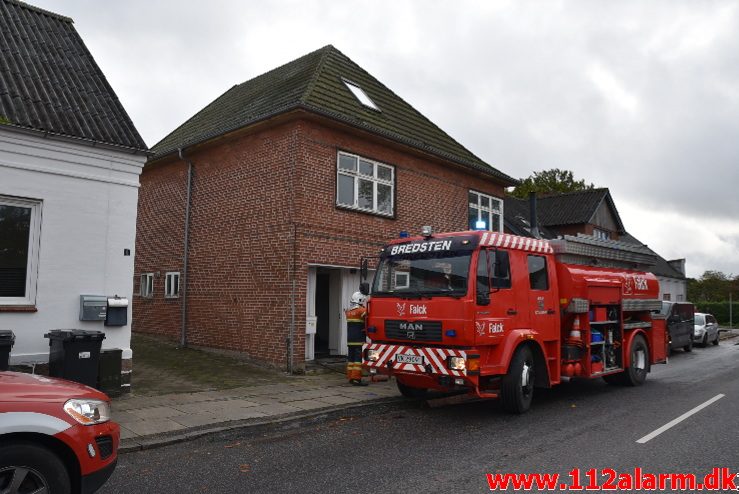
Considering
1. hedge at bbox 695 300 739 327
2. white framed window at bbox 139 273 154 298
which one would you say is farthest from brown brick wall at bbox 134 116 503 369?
hedge at bbox 695 300 739 327

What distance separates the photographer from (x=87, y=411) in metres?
4.01

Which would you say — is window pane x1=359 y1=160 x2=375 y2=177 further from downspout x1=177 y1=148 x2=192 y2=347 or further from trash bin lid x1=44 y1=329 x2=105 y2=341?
trash bin lid x1=44 y1=329 x2=105 y2=341

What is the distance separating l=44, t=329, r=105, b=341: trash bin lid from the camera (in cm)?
747

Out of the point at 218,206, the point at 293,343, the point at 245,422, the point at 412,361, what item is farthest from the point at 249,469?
the point at 218,206

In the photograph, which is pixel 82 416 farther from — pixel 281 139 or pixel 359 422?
pixel 281 139

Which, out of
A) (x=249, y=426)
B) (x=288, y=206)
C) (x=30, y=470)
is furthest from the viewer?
(x=288, y=206)

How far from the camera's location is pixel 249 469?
5.46 meters

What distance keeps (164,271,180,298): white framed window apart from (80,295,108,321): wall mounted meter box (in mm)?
6670

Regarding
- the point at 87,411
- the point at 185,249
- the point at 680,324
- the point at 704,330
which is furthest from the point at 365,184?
the point at 704,330

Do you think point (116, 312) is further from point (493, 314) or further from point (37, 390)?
point (493, 314)

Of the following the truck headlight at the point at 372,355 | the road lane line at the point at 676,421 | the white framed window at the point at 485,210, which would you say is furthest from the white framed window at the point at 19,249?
the white framed window at the point at 485,210

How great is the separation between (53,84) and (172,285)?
23.5ft

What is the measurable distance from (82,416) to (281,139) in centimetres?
936

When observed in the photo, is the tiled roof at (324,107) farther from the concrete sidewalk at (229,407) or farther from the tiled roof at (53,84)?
the concrete sidewalk at (229,407)
